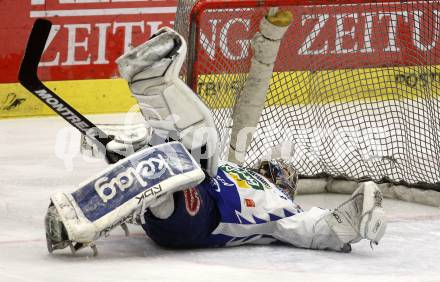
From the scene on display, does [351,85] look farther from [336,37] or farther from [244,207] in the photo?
[244,207]

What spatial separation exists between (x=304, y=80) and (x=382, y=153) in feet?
1.63

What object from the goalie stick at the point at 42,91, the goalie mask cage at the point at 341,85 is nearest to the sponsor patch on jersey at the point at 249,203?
the goalie stick at the point at 42,91

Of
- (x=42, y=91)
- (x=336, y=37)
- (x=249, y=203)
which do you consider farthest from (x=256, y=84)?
(x=42, y=91)

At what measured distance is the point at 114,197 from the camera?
327 cm

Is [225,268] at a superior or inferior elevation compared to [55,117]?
superior

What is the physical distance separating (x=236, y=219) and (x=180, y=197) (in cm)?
24

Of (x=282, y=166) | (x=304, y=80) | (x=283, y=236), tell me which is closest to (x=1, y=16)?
(x=304, y=80)

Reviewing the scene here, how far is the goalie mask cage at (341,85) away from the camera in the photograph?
15.4ft

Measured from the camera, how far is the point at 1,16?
Answer: 620cm

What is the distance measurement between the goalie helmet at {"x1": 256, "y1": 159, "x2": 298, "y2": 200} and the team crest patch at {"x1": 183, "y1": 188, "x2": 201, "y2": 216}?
60 cm

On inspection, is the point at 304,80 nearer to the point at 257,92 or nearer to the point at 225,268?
the point at 257,92

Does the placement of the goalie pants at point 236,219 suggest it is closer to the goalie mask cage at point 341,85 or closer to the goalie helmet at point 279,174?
the goalie helmet at point 279,174

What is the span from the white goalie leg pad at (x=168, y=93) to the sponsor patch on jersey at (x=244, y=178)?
0.32ft

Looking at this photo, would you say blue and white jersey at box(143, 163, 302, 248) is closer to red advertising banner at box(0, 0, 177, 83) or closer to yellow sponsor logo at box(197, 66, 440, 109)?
yellow sponsor logo at box(197, 66, 440, 109)
